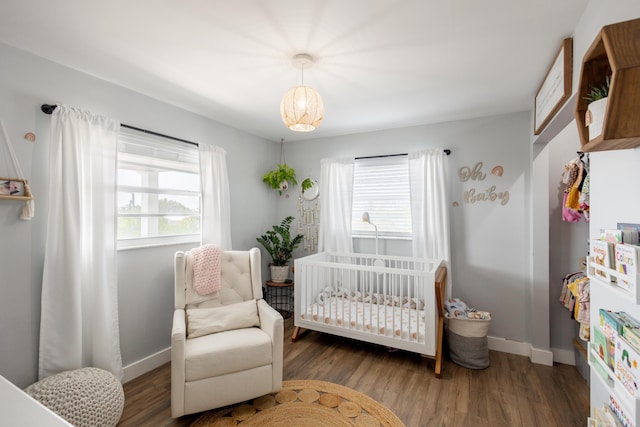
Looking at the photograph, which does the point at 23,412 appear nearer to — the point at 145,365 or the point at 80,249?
the point at 80,249

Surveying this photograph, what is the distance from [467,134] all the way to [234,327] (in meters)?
2.92

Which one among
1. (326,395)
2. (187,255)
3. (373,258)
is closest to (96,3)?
(187,255)

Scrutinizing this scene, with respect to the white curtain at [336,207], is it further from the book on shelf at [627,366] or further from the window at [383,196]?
the book on shelf at [627,366]

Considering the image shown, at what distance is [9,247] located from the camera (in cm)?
178

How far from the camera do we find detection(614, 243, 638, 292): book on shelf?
0.80m

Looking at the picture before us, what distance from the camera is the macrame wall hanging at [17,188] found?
5.68 ft

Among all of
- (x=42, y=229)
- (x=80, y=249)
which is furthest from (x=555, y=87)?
(x=42, y=229)

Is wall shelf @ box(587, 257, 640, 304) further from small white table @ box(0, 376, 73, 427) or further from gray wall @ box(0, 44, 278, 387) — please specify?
gray wall @ box(0, 44, 278, 387)

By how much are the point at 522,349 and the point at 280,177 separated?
3.18 meters

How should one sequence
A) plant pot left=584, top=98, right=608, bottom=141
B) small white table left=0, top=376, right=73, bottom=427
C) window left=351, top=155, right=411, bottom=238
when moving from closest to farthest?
small white table left=0, top=376, right=73, bottom=427
plant pot left=584, top=98, right=608, bottom=141
window left=351, top=155, right=411, bottom=238

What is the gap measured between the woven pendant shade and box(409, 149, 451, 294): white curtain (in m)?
1.69

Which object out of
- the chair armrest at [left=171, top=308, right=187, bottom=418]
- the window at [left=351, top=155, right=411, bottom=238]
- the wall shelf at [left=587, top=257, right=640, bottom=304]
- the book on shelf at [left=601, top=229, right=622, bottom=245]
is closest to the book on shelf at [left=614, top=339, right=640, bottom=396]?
the wall shelf at [left=587, top=257, right=640, bottom=304]

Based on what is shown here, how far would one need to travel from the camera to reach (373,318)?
2.80 m

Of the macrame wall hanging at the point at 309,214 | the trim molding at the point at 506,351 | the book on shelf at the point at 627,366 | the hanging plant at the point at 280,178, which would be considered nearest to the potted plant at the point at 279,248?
the macrame wall hanging at the point at 309,214
